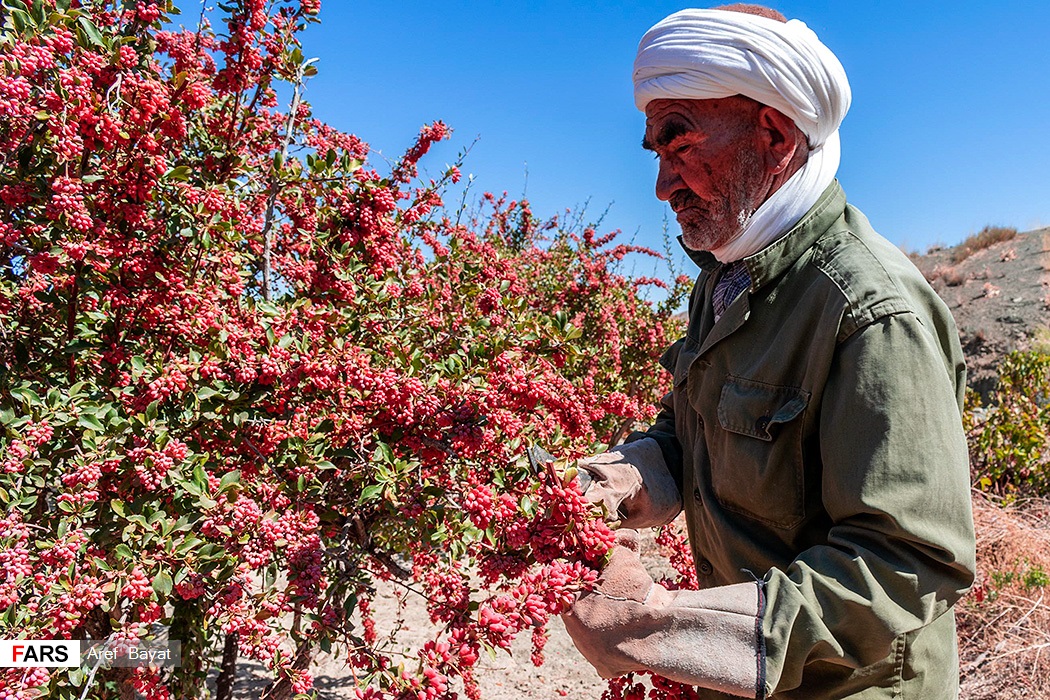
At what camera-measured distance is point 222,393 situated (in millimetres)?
2219

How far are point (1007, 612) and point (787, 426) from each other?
14.7 feet

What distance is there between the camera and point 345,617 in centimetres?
216

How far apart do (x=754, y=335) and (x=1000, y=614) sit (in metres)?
4.38

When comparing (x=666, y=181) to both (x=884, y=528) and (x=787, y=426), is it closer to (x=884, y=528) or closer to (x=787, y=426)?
(x=787, y=426)

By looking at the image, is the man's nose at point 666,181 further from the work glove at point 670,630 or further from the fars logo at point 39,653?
the fars logo at point 39,653

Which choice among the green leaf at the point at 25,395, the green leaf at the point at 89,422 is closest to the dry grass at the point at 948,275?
the green leaf at the point at 89,422

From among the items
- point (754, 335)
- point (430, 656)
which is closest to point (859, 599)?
point (754, 335)

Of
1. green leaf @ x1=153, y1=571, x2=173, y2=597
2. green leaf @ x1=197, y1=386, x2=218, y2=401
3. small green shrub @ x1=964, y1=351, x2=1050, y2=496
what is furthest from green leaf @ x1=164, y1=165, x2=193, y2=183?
small green shrub @ x1=964, y1=351, x2=1050, y2=496

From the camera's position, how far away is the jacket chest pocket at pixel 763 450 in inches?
51.8

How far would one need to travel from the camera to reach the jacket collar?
141cm

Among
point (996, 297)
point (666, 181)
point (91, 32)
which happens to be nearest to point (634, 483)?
point (666, 181)

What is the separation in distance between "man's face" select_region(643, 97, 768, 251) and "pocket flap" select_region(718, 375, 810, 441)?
335 millimetres

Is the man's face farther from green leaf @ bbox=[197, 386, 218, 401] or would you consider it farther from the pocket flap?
green leaf @ bbox=[197, 386, 218, 401]

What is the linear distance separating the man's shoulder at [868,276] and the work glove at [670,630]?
531 mm
